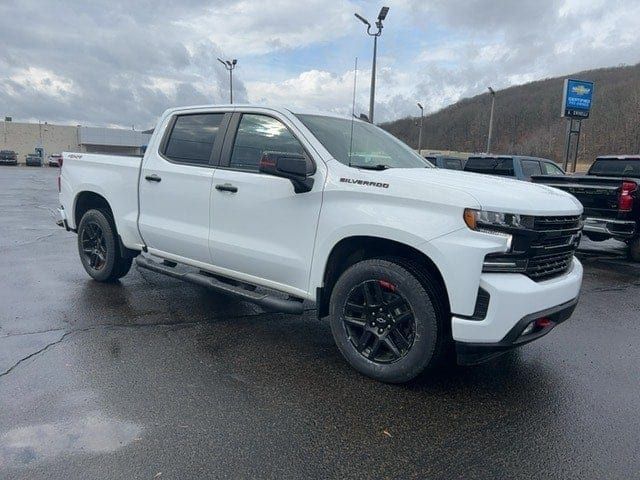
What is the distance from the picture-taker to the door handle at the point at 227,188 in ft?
14.2

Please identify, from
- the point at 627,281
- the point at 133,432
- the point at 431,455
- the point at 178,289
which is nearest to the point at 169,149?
the point at 178,289

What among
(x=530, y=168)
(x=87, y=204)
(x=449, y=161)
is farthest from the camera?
(x=449, y=161)

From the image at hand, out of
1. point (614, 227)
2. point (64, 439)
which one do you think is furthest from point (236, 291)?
point (614, 227)

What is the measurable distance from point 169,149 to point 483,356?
11.8 ft

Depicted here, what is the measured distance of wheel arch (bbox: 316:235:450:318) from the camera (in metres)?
3.49

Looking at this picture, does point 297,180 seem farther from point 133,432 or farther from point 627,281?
point 627,281

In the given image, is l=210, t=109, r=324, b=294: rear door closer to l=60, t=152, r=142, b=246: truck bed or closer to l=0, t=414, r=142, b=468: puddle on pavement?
l=60, t=152, r=142, b=246: truck bed

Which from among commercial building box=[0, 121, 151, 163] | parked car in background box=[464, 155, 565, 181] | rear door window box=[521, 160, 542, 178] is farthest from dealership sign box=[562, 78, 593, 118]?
commercial building box=[0, 121, 151, 163]

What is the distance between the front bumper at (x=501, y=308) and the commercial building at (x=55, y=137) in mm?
74257

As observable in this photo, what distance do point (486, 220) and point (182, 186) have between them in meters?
2.88

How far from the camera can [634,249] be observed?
8.79 m

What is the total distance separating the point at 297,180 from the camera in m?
3.83

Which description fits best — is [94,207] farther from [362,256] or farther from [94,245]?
[362,256]

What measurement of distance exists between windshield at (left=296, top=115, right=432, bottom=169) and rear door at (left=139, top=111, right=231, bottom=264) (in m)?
0.97
